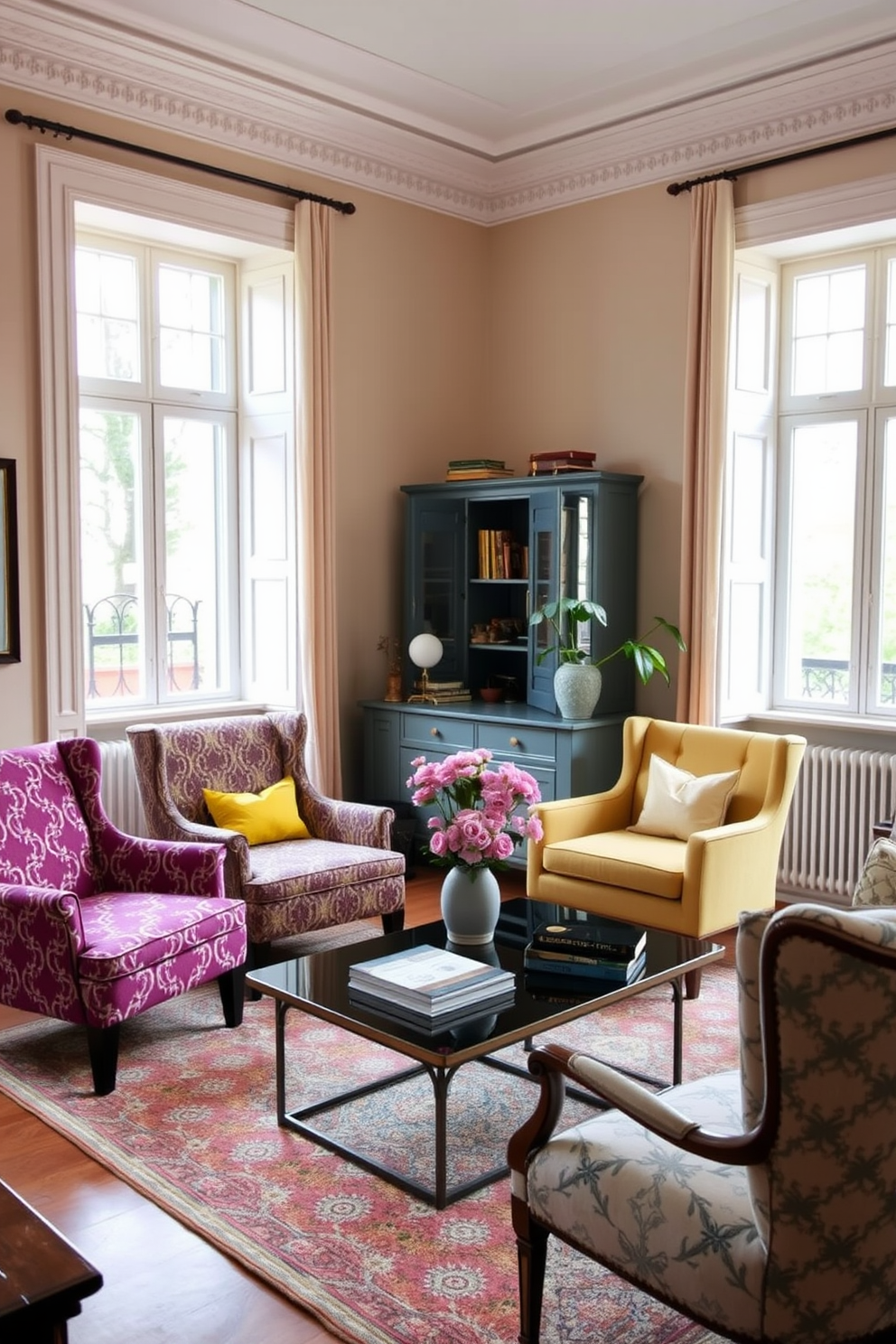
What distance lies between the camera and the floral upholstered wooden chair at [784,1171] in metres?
1.68

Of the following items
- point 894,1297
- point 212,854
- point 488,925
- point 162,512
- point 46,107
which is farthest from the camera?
point 162,512

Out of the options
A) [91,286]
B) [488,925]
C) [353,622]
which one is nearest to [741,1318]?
[488,925]

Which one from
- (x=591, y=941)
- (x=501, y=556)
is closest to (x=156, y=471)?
(x=501, y=556)

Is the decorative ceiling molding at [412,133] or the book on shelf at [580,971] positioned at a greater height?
the decorative ceiling molding at [412,133]

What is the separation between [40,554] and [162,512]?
0.95m

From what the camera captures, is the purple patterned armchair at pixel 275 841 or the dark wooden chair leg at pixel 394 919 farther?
the dark wooden chair leg at pixel 394 919

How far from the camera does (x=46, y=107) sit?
479 cm

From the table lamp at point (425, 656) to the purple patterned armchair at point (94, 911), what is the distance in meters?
2.24

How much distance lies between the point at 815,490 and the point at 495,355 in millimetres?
2054

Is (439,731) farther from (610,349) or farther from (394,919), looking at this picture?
(610,349)

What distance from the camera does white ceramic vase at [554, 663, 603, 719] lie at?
553 centimetres

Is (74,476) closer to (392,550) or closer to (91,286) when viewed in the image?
(91,286)

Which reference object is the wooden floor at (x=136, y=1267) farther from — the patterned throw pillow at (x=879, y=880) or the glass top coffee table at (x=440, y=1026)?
the patterned throw pillow at (x=879, y=880)

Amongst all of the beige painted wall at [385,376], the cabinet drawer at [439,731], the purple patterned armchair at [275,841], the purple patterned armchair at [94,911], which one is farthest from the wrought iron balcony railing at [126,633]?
the purple patterned armchair at [94,911]
